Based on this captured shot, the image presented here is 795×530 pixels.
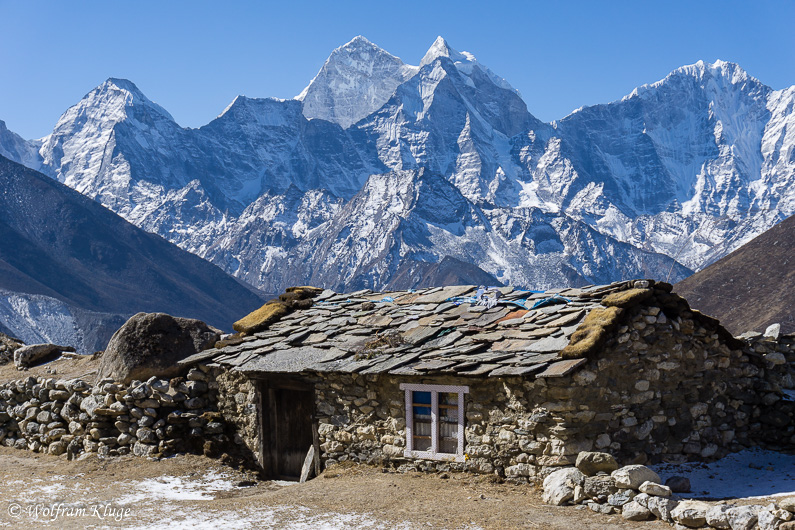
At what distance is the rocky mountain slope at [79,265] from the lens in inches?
6299

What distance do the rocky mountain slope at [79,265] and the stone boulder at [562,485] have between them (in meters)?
140

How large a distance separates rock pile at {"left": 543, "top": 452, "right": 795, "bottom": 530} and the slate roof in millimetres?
1489

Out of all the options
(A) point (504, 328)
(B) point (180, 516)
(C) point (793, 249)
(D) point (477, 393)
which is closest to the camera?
(B) point (180, 516)

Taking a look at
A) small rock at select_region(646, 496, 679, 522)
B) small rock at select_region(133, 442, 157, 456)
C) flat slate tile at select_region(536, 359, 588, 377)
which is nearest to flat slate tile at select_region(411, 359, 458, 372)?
flat slate tile at select_region(536, 359, 588, 377)

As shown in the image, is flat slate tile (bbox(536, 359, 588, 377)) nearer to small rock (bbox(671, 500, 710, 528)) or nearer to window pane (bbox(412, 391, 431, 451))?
window pane (bbox(412, 391, 431, 451))

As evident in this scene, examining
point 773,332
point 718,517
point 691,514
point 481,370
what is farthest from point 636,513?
point 773,332

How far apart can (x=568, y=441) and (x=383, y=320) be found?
5.52 metres

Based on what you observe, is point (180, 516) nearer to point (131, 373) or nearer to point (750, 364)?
point (131, 373)

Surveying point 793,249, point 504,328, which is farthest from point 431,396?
point 793,249

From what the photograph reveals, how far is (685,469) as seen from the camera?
44.8ft

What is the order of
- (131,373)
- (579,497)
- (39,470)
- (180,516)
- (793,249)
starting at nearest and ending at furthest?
(579,497) → (180,516) → (39,470) → (131,373) → (793,249)

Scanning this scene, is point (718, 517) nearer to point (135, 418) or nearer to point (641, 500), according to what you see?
point (641, 500)

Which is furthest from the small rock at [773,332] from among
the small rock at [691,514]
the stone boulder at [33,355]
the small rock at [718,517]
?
the stone boulder at [33,355]

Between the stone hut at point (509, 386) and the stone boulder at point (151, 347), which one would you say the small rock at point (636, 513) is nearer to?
the stone hut at point (509, 386)
